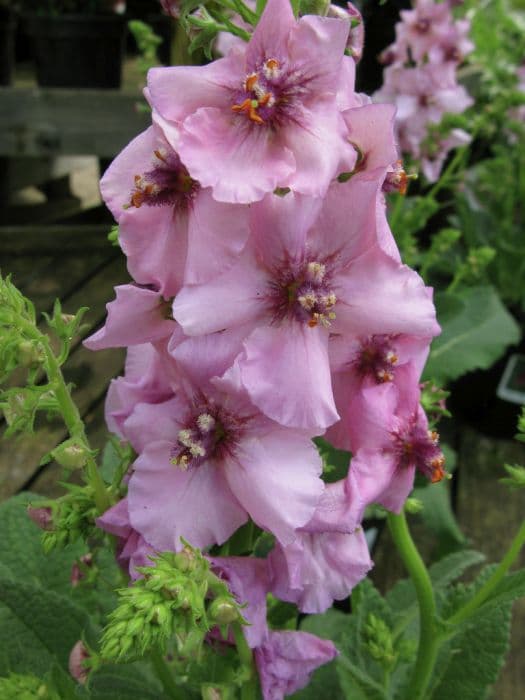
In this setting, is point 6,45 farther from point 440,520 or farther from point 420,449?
point 420,449

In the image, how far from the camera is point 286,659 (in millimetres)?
453

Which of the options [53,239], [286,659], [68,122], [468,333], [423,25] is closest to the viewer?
[286,659]

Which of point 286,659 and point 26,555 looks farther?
point 26,555

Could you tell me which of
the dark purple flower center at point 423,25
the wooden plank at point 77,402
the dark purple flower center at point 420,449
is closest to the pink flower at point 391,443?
the dark purple flower center at point 420,449

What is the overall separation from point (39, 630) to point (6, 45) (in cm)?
155

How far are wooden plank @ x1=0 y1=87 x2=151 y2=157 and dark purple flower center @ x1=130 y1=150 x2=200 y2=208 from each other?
1.23 metres

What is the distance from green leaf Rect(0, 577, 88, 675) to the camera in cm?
54

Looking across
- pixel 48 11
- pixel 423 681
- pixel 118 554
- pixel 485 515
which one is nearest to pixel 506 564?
pixel 423 681

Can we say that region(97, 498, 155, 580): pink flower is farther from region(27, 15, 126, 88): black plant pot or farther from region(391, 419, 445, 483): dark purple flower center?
region(27, 15, 126, 88): black plant pot

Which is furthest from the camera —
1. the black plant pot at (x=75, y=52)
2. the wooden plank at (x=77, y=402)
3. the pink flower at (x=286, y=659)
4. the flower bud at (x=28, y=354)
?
the black plant pot at (x=75, y=52)

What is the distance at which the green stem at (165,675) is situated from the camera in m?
0.46

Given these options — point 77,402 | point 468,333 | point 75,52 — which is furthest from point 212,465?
point 75,52

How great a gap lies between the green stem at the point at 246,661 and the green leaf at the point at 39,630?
0.14 metres

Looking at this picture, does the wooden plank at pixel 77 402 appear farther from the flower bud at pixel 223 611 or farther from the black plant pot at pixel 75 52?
the black plant pot at pixel 75 52
